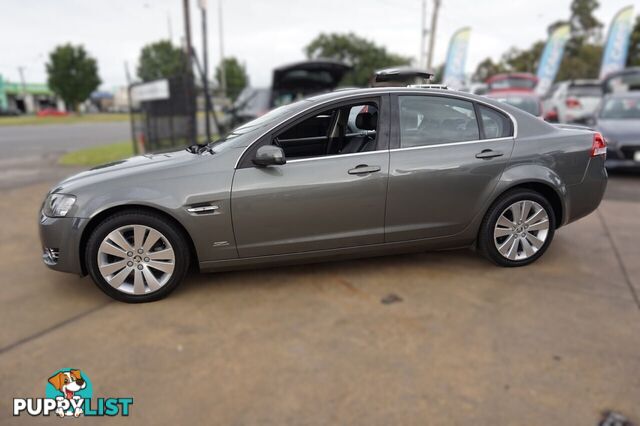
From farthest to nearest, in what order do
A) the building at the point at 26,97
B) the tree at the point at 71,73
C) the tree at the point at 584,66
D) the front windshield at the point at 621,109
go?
the building at the point at 26,97, the tree at the point at 71,73, the tree at the point at 584,66, the front windshield at the point at 621,109

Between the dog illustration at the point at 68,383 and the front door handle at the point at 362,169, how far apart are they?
215 centimetres

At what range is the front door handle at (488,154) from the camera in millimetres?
3576

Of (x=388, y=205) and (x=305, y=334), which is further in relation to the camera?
(x=388, y=205)

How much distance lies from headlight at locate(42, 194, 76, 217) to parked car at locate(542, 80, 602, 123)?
12.4 meters

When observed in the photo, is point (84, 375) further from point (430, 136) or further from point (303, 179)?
point (430, 136)

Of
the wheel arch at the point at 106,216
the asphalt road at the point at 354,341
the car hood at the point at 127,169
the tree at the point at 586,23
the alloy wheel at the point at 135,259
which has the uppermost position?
the tree at the point at 586,23

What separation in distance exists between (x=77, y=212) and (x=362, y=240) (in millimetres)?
2075

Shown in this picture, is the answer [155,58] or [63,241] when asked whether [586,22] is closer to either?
[155,58]

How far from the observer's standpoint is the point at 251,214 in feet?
10.6

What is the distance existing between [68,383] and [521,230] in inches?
135

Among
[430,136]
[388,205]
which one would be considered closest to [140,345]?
[388,205]

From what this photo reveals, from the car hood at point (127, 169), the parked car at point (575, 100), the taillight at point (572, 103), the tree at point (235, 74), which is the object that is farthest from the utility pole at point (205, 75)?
the tree at point (235, 74)

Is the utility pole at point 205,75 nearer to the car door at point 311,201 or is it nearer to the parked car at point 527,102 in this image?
the car door at point 311,201

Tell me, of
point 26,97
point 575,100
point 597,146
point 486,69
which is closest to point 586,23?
point 486,69
